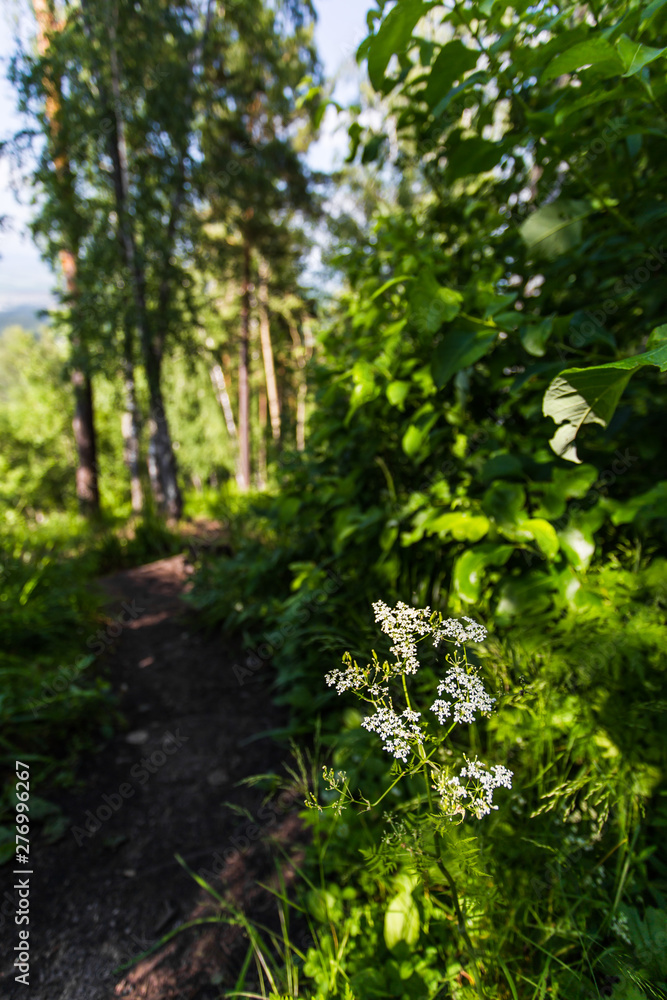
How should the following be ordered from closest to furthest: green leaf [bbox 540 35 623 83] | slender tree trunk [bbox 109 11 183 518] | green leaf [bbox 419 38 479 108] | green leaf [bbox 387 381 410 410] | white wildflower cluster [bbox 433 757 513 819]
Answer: white wildflower cluster [bbox 433 757 513 819] < green leaf [bbox 540 35 623 83] < green leaf [bbox 419 38 479 108] < green leaf [bbox 387 381 410 410] < slender tree trunk [bbox 109 11 183 518]

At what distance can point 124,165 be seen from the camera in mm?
7023

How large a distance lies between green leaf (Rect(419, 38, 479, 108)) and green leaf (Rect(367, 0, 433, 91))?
0.09m

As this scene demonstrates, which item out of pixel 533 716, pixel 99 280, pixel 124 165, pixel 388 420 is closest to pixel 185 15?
pixel 124 165

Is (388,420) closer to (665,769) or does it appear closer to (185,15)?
(665,769)

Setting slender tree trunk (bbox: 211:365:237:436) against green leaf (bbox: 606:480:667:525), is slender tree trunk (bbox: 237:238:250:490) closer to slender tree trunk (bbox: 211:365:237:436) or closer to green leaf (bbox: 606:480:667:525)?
slender tree trunk (bbox: 211:365:237:436)

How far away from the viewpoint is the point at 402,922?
1.10 metres

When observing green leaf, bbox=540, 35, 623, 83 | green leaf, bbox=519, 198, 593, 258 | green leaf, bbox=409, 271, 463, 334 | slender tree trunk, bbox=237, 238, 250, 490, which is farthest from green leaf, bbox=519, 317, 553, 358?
slender tree trunk, bbox=237, 238, 250, 490

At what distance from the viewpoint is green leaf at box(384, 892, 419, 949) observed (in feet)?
3.54

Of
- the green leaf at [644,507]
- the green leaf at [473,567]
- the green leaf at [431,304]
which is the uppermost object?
the green leaf at [431,304]

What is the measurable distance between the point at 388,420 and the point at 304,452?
75cm

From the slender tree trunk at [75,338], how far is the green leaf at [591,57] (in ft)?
27.9

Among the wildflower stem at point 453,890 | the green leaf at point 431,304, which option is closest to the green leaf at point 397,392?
the green leaf at point 431,304

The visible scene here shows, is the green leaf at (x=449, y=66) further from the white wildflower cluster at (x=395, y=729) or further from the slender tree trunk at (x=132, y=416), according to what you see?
the slender tree trunk at (x=132, y=416)

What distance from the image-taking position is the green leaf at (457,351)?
117cm
